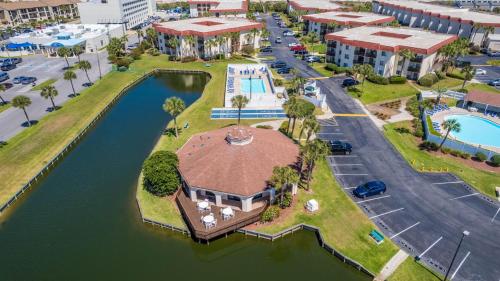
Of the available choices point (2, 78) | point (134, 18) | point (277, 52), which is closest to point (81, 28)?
point (134, 18)

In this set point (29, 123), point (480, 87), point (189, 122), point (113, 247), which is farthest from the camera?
point (480, 87)

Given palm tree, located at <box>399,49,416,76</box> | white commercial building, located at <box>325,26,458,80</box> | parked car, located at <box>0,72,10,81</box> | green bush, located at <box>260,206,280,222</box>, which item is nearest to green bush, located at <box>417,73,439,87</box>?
white commercial building, located at <box>325,26,458,80</box>

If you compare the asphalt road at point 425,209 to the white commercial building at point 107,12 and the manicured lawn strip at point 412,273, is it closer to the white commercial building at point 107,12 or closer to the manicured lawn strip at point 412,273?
the manicured lawn strip at point 412,273

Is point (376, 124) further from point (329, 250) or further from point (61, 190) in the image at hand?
point (61, 190)

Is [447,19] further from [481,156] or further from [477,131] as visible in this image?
[481,156]

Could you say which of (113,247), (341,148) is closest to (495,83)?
(341,148)

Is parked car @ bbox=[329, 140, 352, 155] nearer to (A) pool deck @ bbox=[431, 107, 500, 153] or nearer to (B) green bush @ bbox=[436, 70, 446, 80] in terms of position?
(A) pool deck @ bbox=[431, 107, 500, 153]
